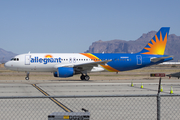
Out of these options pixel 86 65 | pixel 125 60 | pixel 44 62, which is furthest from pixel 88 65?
pixel 44 62

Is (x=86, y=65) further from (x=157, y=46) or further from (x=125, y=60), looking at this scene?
(x=157, y=46)

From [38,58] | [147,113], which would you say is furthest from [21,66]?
[147,113]

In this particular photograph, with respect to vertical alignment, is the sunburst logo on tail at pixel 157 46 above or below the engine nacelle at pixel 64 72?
above

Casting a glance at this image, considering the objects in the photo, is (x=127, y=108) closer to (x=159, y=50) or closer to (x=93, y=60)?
(x=93, y=60)

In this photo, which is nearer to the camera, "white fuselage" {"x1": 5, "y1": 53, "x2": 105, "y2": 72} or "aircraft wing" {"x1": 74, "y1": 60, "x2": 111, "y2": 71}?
"aircraft wing" {"x1": 74, "y1": 60, "x2": 111, "y2": 71}

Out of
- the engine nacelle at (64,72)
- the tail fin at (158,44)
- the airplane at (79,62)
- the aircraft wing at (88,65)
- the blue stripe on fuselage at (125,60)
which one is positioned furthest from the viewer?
the tail fin at (158,44)

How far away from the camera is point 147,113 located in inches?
406

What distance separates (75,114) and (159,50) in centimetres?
3351

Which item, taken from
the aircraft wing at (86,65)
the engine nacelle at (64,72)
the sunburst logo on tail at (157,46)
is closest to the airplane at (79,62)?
the aircraft wing at (86,65)

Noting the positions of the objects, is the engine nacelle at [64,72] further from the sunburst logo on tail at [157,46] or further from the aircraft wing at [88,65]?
the sunburst logo on tail at [157,46]

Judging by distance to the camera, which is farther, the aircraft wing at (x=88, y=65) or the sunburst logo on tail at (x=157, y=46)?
the sunburst logo on tail at (x=157, y=46)

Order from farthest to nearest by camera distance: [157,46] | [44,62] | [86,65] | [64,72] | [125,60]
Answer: [157,46]
[125,60]
[44,62]
[86,65]
[64,72]

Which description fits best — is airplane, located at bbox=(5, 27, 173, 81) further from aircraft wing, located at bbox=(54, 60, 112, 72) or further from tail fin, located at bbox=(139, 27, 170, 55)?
tail fin, located at bbox=(139, 27, 170, 55)

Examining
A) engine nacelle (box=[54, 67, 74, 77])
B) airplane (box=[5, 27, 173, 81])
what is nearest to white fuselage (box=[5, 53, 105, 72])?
airplane (box=[5, 27, 173, 81])
